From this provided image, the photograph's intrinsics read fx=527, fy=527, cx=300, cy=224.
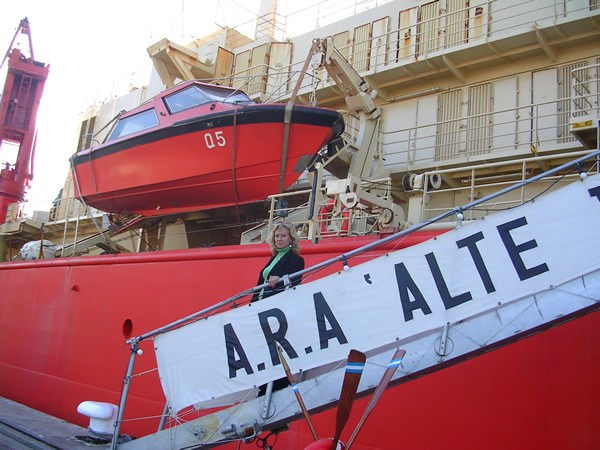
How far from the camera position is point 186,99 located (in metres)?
7.83

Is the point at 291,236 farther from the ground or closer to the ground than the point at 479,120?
closer to the ground

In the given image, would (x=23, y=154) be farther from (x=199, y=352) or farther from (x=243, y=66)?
(x=199, y=352)

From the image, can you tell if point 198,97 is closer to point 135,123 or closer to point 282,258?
point 135,123

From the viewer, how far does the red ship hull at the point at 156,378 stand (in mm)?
3770

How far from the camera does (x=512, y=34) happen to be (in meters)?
7.08

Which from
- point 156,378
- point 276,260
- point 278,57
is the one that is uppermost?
point 278,57

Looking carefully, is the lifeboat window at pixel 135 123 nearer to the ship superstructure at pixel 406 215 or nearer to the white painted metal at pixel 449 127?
the ship superstructure at pixel 406 215

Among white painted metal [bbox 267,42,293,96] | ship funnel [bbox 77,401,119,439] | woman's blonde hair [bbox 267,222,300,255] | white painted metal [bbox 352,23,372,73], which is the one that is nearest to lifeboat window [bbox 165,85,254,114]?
white painted metal [bbox 352,23,372,73]

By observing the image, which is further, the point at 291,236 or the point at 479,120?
the point at 479,120

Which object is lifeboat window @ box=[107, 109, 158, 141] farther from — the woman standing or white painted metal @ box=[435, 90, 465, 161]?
the woman standing

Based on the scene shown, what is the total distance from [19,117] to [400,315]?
14697mm

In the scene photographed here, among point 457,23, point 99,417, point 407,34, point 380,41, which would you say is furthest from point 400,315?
point 380,41

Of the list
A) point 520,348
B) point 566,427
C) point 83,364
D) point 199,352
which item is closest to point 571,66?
point 520,348

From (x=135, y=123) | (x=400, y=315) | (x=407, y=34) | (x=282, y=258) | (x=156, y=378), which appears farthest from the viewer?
(x=407, y=34)
